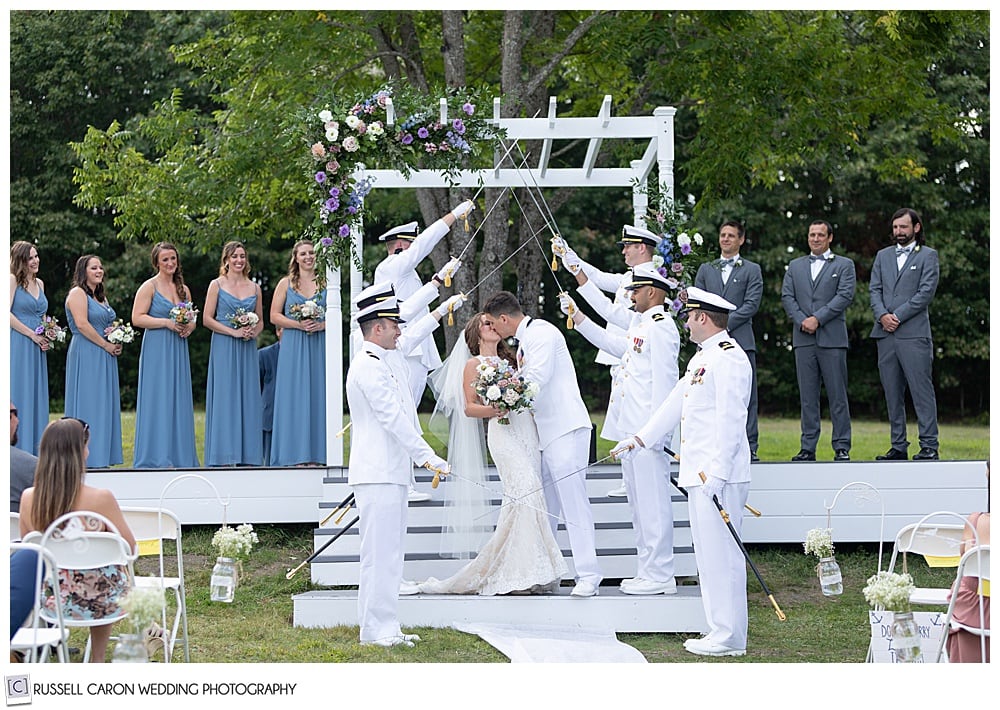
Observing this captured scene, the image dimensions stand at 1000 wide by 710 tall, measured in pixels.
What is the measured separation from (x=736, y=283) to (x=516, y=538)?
11.1 feet

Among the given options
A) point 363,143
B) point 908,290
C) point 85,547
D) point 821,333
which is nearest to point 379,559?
point 85,547

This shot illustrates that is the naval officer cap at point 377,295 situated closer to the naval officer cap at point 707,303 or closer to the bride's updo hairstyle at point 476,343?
the bride's updo hairstyle at point 476,343

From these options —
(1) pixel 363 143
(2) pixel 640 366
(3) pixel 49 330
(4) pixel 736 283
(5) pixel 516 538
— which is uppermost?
(1) pixel 363 143

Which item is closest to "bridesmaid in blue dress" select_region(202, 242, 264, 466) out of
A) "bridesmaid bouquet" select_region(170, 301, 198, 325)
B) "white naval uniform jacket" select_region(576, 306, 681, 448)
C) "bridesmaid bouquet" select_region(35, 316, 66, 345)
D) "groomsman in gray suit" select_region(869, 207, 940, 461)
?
"bridesmaid bouquet" select_region(170, 301, 198, 325)

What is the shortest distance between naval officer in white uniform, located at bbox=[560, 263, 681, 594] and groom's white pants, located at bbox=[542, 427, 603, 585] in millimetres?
299

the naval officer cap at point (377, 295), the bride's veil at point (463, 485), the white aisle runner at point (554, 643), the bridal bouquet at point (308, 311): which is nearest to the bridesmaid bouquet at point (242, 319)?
the bridal bouquet at point (308, 311)

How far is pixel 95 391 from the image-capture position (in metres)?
9.34

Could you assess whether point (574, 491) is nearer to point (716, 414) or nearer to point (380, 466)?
point (716, 414)

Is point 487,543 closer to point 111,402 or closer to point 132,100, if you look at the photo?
point 111,402

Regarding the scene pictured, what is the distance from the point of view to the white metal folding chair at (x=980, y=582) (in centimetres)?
520

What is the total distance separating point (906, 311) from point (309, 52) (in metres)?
6.00

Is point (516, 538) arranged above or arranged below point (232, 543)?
below

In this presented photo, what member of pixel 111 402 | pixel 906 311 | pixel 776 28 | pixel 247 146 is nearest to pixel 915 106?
pixel 776 28

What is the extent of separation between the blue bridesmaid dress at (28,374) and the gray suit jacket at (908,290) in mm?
6402
